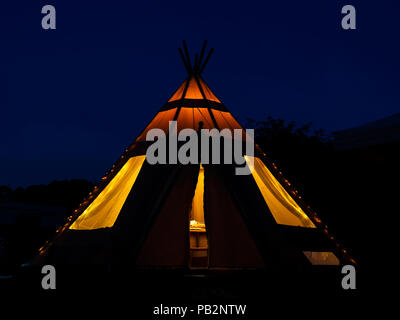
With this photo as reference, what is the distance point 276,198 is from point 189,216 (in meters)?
1.07

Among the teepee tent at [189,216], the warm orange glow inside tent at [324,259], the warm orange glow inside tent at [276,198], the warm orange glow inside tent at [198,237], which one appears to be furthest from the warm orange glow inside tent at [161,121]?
the warm orange glow inside tent at [324,259]

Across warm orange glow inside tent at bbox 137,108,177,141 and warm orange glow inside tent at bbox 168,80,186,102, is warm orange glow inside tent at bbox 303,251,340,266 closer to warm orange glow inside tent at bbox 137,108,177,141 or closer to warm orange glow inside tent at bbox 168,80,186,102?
warm orange glow inside tent at bbox 137,108,177,141

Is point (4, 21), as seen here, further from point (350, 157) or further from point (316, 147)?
point (350, 157)

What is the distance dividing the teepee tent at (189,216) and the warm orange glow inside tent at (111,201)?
0.04 ft

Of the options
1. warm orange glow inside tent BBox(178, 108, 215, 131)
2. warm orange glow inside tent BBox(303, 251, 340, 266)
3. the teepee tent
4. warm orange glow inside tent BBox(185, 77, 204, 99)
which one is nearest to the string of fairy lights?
the teepee tent

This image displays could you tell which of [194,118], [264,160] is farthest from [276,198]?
[194,118]

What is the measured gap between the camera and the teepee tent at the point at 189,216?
4453 millimetres

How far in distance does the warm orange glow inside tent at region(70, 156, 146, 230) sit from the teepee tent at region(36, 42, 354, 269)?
0.01 m

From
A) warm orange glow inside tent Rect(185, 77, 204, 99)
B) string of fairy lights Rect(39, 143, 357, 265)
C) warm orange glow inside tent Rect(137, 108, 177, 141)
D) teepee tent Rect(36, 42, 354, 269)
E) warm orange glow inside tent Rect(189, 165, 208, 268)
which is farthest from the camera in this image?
warm orange glow inside tent Rect(189, 165, 208, 268)

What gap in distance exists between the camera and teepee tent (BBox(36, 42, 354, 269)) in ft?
14.6

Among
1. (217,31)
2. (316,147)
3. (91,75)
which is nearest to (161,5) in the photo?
(217,31)

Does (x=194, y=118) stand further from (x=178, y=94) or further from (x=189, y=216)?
(x=189, y=216)

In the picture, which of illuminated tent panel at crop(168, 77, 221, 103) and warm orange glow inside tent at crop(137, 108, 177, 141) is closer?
warm orange glow inside tent at crop(137, 108, 177, 141)

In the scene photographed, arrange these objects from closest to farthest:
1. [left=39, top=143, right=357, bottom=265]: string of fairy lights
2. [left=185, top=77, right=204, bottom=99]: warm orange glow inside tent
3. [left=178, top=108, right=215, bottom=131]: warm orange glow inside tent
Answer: [left=39, top=143, right=357, bottom=265]: string of fairy lights, [left=178, top=108, right=215, bottom=131]: warm orange glow inside tent, [left=185, top=77, right=204, bottom=99]: warm orange glow inside tent
